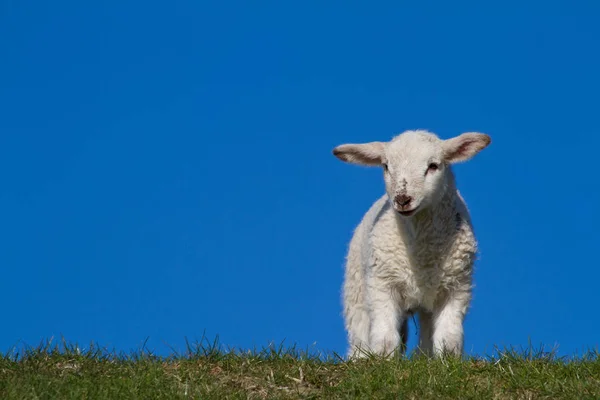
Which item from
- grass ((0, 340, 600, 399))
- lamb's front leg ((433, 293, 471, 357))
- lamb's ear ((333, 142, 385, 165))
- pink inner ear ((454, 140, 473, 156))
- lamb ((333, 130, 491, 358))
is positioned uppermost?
lamb's ear ((333, 142, 385, 165))

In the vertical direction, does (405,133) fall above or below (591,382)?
above

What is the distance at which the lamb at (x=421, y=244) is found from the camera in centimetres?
1092

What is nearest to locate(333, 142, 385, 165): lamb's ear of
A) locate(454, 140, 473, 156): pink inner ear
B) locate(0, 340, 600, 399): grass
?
locate(454, 140, 473, 156): pink inner ear

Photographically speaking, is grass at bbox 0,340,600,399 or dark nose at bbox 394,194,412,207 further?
dark nose at bbox 394,194,412,207

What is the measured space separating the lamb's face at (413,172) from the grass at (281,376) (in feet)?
7.30

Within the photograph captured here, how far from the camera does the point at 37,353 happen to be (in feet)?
29.9

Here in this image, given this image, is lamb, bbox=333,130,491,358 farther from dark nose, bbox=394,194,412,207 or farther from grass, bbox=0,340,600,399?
grass, bbox=0,340,600,399

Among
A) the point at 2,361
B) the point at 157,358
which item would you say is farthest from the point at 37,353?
the point at 157,358

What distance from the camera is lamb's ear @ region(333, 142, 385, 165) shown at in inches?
453

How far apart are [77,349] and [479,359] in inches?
157

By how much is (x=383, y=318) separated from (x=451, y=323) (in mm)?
811

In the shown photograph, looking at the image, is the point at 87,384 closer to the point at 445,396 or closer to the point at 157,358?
the point at 157,358

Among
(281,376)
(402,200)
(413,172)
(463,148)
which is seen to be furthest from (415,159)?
(281,376)

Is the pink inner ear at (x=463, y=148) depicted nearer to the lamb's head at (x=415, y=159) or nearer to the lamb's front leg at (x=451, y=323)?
the lamb's head at (x=415, y=159)
